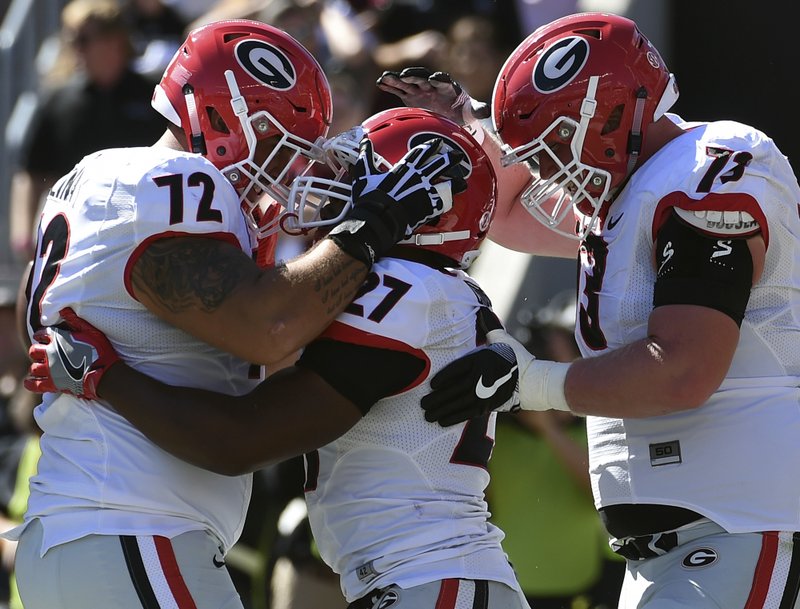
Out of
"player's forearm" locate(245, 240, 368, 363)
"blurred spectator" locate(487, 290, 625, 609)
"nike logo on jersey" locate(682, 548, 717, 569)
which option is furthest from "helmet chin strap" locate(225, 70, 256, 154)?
"blurred spectator" locate(487, 290, 625, 609)

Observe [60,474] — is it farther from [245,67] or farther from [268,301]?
[245,67]

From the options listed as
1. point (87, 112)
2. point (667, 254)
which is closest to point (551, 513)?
point (667, 254)

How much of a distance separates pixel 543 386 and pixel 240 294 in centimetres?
88

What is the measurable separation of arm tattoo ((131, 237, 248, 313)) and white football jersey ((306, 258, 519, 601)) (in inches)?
11.9

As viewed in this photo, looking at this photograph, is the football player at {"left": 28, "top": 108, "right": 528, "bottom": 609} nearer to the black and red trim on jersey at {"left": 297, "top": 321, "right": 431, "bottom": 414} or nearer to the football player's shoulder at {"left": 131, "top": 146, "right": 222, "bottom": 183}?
the black and red trim on jersey at {"left": 297, "top": 321, "right": 431, "bottom": 414}

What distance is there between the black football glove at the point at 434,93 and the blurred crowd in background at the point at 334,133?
5.92 feet

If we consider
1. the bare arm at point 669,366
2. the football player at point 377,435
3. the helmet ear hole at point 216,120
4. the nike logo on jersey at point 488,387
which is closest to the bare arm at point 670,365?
the bare arm at point 669,366

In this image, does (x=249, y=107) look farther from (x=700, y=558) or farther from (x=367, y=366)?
(x=700, y=558)

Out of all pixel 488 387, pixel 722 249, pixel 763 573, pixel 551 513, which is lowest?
pixel 551 513

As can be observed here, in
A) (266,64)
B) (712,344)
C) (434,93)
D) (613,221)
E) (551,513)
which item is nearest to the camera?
(712,344)

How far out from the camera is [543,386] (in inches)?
146

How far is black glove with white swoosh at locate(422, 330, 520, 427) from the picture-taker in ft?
11.3

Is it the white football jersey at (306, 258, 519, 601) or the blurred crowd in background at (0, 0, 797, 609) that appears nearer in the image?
the white football jersey at (306, 258, 519, 601)

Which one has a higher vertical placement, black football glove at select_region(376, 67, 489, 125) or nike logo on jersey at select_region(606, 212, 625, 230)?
black football glove at select_region(376, 67, 489, 125)
